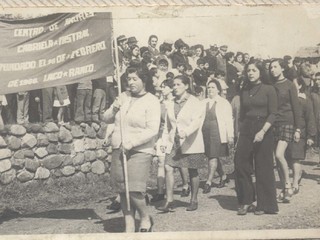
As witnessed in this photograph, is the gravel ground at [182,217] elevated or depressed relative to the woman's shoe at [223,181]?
depressed

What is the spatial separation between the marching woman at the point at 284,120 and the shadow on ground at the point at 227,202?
1.45 feet

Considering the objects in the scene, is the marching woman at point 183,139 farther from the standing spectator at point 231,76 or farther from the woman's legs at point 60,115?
the woman's legs at point 60,115

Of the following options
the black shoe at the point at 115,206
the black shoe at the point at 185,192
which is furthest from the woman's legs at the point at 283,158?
the black shoe at the point at 115,206

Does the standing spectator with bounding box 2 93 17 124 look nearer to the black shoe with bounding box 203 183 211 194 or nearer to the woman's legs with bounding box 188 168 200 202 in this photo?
the woman's legs with bounding box 188 168 200 202

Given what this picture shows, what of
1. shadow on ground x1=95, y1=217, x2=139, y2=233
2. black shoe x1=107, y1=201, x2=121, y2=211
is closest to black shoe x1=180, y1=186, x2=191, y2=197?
shadow on ground x1=95, y1=217, x2=139, y2=233

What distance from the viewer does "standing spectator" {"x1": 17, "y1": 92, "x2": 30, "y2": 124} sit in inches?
229

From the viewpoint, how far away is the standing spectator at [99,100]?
19.2 feet

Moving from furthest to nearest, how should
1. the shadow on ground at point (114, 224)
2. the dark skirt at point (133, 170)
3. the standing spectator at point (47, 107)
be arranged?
the standing spectator at point (47, 107)
the shadow on ground at point (114, 224)
the dark skirt at point (133, 170)

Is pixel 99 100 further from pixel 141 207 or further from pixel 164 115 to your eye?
pixel 141 207

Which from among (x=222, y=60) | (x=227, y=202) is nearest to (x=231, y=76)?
(x=222, y=60)

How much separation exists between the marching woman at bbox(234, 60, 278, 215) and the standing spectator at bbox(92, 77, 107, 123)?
4.43 feet

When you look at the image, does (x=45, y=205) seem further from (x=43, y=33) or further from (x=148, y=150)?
(x=43, y=33)

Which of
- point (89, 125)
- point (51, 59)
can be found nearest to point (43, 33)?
point (51, 59)

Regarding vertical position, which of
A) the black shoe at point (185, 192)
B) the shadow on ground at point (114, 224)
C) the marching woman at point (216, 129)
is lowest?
the shadow on ground at point (114, 224)
